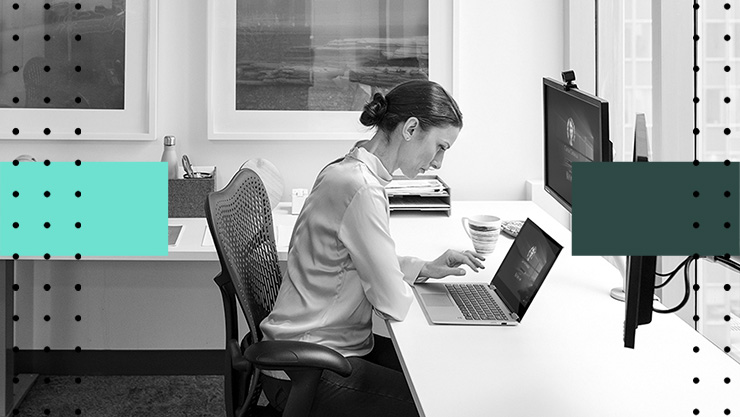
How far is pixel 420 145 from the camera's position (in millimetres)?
1949

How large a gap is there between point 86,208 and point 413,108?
50.2 inches

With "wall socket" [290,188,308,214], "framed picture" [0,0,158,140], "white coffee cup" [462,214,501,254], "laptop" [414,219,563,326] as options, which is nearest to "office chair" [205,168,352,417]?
"laptop" [414,219,563,326]

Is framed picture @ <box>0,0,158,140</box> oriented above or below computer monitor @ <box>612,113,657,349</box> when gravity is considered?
above

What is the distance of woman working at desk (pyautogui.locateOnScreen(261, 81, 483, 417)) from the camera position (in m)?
1.74

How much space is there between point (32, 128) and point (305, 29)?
1.03m

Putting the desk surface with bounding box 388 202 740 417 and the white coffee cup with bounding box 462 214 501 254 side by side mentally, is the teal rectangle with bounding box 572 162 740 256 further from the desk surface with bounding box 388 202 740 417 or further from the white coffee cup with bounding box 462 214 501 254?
the white coffee cup with bounding box 462 214 501 254

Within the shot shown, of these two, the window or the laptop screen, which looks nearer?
the laptop screen

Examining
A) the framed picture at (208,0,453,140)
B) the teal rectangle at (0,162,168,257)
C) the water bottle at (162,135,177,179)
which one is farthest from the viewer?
the framed picture at (208,0,453,140)

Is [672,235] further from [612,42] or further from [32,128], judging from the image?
[32,128]

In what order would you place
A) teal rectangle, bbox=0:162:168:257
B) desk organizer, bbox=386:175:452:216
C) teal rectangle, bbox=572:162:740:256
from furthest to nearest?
desk organizer, bbox=386:175:452:216, teal rectangle, bbox=0:162:168:257, teal rectangle, bbox=572:162:740:256

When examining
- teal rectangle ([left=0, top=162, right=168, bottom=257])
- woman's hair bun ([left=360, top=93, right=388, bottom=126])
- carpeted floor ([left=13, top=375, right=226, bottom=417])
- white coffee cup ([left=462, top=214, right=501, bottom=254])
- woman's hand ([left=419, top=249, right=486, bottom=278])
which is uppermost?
woman's hair bun ([left=360, top=93, right=388, bottom=126])

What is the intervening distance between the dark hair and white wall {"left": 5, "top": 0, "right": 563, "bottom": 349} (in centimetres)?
126

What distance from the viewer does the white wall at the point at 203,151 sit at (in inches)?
125

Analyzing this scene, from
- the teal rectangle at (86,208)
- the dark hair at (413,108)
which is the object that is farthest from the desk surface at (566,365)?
the teal rectangle at (86,208)
